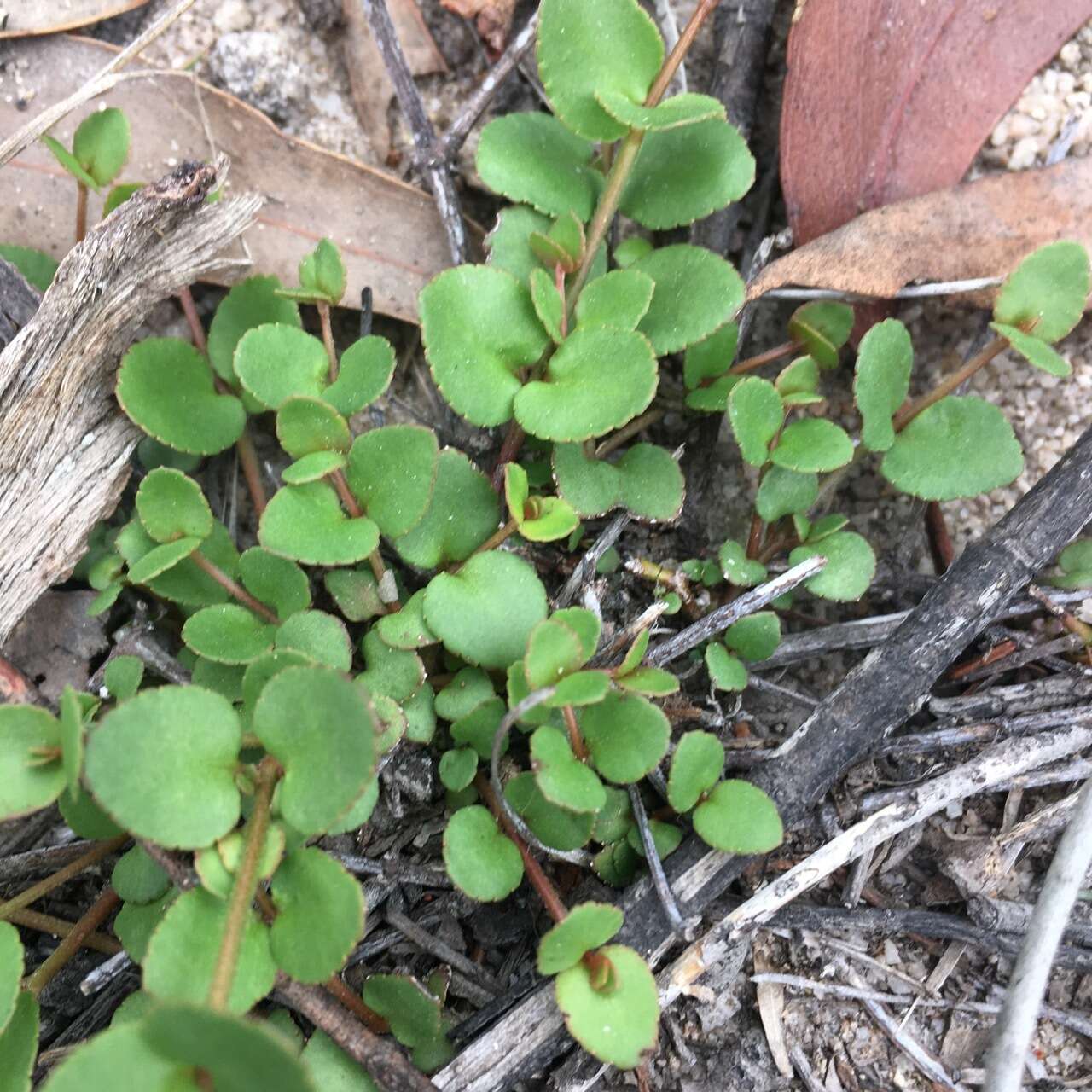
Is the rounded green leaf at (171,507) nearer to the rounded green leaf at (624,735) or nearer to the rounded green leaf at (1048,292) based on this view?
the rounded green leaf at (624,735)

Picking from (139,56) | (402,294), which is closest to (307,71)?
(139,56)

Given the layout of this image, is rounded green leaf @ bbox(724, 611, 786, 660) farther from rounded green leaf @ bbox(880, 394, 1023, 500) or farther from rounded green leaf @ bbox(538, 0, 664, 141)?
rounded green leaf @ bbox(538, 0, 664, 141)

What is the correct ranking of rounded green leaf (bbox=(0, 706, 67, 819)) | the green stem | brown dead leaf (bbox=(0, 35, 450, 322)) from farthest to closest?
brown dead leaf (bbox=(0, 35, 450, 322)), rounded green leaf (bbox=(0, 706, 67, 819)), the green stem

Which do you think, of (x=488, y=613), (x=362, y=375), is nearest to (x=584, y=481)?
(x=488, y=613)

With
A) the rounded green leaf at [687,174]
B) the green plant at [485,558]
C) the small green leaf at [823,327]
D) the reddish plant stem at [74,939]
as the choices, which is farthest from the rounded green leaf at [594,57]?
the reddish plant stem at [74,939]

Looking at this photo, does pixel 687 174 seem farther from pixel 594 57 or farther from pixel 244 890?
pixel 244 890

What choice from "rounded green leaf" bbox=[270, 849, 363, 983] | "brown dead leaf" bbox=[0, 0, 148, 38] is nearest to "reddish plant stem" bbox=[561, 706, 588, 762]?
"rounded green leaf" bbox=[270, 849, 363, 983]
